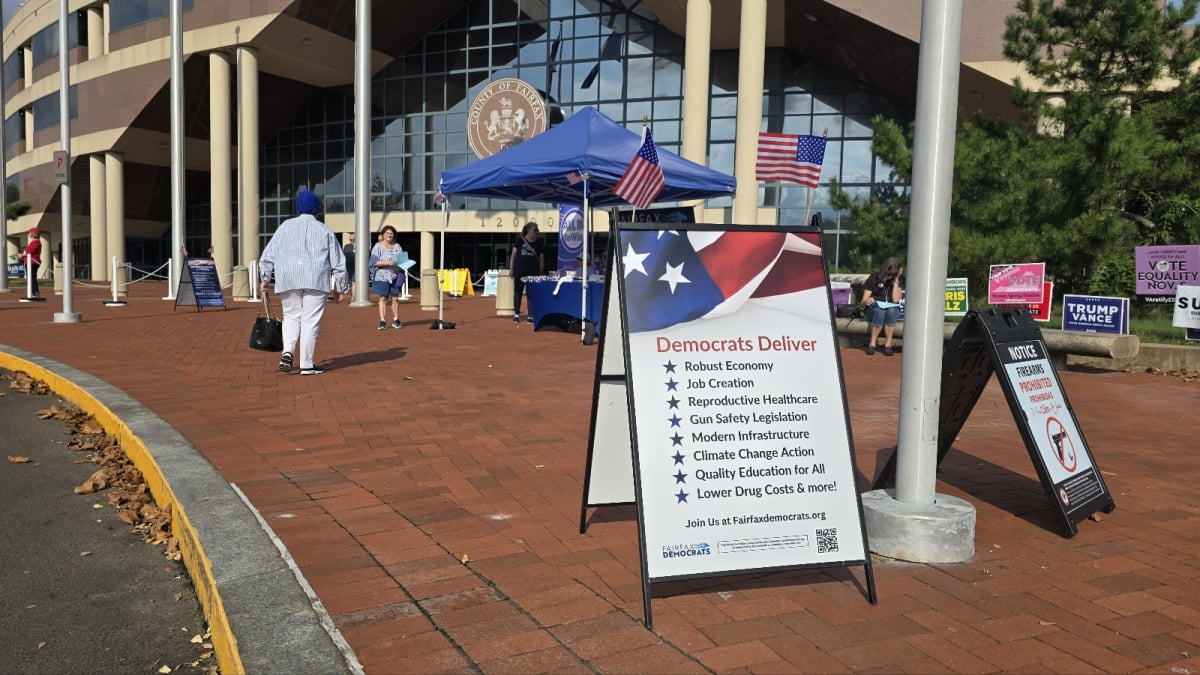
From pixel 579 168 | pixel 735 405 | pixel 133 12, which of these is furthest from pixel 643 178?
pixel 133 12

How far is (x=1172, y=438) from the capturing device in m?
6.39

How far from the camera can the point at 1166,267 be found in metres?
11.5

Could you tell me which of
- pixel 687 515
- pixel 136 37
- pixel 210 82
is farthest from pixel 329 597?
pixel 136 37

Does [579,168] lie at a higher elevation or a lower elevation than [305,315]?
higher

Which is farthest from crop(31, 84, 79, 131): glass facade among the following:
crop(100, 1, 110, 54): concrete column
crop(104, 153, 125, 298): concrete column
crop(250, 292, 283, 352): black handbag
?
crop(250, 292, 283, 352): black handbag

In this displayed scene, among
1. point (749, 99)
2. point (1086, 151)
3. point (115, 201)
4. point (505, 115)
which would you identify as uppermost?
point (505, 115)

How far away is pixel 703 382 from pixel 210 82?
34.2 meters

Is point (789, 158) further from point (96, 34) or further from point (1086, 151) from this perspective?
point (96, 34)

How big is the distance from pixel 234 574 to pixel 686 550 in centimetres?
163

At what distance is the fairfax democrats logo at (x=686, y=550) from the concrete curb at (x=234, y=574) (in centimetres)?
105

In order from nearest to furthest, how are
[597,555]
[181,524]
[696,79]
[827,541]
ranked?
[827,541] < [597,555] < [181,524] < [696,79]

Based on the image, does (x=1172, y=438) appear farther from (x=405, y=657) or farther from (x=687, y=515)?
(x=405, y=657)

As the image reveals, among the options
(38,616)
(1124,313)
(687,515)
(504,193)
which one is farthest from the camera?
(504,193)

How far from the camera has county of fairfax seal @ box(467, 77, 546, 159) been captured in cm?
2986
